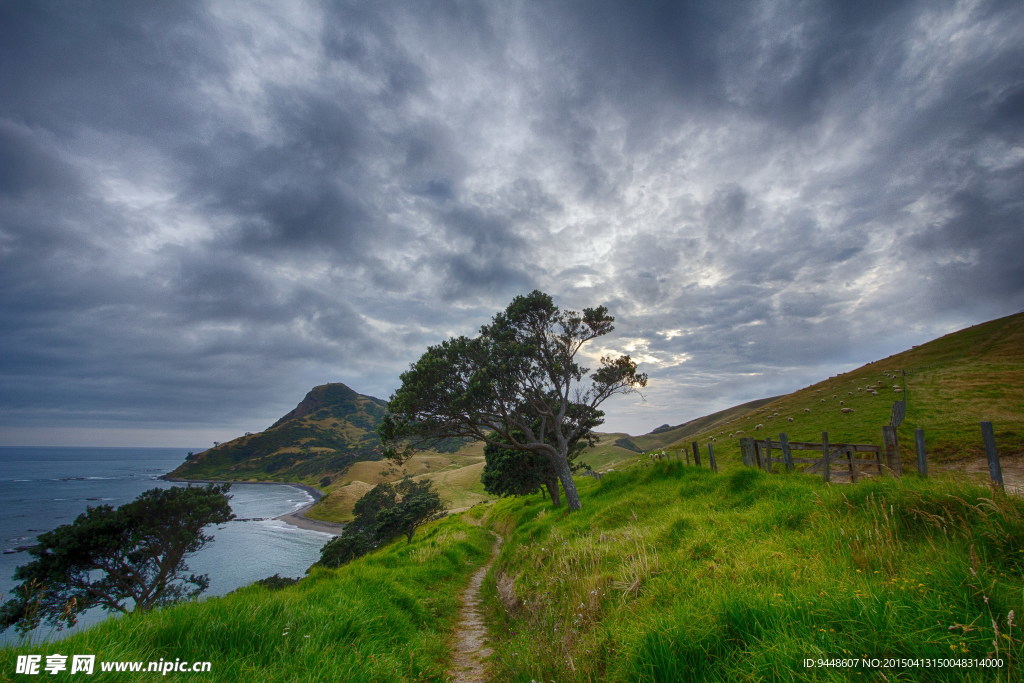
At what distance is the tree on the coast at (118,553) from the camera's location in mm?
34469

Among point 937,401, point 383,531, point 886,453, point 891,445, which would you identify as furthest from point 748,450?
point 383,531

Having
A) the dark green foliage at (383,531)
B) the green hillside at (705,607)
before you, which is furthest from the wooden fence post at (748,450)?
the dark green foliage at (383,531)

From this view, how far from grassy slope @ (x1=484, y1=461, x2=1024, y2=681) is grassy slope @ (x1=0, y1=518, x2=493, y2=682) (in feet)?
6.43

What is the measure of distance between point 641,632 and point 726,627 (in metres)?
0.99

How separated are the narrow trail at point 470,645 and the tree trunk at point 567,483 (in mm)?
8888

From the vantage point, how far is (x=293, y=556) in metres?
82.1

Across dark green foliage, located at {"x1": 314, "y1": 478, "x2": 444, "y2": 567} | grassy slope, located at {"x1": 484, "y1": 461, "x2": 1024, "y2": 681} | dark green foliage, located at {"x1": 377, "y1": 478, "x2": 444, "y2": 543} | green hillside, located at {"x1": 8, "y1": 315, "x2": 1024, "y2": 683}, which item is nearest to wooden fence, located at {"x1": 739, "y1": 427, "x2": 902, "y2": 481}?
green hillside, located at {"x1": 8, "y1": 315, "x2": 1024, "y2": 683}

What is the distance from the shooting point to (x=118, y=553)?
3884cm

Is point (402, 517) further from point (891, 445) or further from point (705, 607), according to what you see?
point (705, 607)

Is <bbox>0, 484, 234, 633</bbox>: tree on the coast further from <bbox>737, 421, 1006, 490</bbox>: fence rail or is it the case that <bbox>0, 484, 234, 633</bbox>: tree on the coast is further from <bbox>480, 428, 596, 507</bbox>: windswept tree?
<bbox>737, 421, 1006, 490</bbox>: fence rail

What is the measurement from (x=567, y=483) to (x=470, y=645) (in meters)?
14.0

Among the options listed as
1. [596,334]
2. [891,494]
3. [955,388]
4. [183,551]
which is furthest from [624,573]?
[955,388]

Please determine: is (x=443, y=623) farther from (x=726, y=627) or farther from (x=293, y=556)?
(x=293, y=556)

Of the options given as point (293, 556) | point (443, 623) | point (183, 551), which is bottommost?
point (293, 556)
